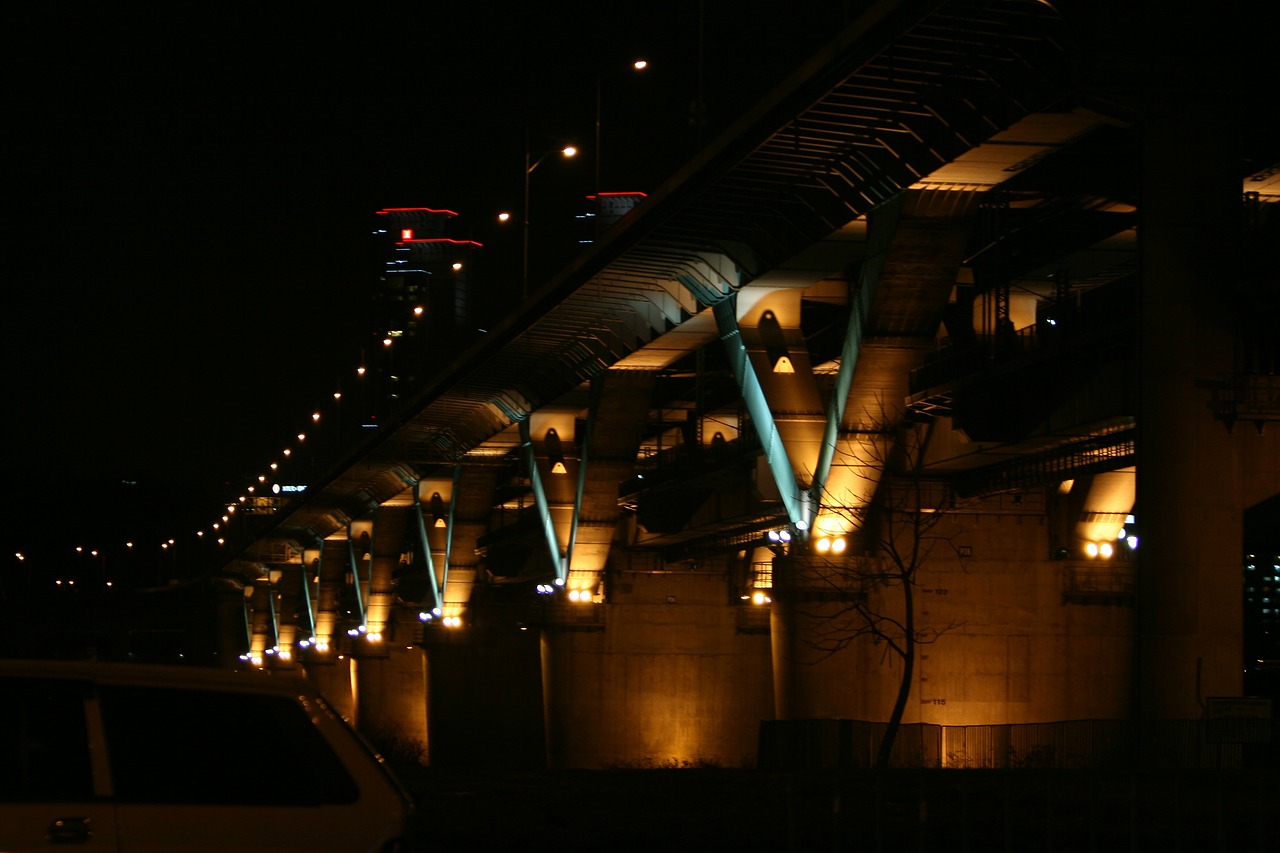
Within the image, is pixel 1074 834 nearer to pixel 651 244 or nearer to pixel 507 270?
pixel 651 244

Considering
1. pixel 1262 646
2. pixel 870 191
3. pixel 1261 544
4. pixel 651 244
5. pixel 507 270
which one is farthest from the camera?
pixel 1262 646

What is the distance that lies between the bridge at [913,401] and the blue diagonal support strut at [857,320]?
11cm

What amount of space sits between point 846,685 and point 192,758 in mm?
30770

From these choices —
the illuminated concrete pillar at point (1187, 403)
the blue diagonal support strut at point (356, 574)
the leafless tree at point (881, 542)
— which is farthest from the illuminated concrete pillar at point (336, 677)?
the illuminated concrete pillar at point (1187, 403)

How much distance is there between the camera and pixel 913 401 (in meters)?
35.1

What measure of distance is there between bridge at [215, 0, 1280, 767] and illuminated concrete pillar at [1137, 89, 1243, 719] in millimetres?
39

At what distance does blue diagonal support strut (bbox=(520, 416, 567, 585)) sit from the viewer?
57.7 metres

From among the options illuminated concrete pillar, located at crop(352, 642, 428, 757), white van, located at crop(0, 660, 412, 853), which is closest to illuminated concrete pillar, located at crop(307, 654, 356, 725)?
illuminated concrete pillar, located at crop(352, 642, 428, 757)

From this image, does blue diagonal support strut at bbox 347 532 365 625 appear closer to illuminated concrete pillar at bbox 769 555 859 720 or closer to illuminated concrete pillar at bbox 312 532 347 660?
illuminated concrete pillar at bbox 312 532 347 660

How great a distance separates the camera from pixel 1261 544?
305 feet

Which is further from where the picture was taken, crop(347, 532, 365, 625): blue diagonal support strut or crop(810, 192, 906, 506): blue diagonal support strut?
crop(347, 532, 365, 625): blue diagonal support strut

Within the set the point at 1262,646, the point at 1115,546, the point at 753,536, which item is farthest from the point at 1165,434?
the point at 1262,646

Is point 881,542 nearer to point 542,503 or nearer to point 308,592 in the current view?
point 542,503

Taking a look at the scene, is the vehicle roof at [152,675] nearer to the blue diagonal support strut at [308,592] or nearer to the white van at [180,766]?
the white van at [180,766]
